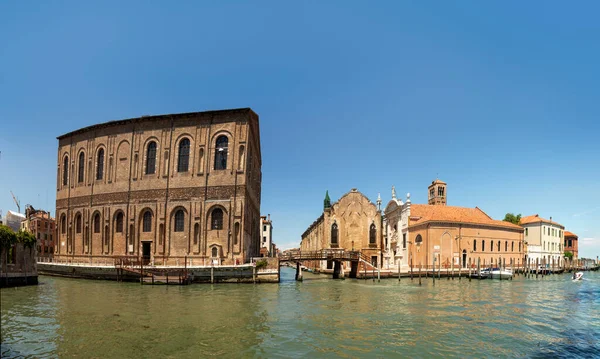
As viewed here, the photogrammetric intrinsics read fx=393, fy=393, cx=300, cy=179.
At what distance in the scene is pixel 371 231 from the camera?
51.8m

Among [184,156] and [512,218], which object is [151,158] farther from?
[512,218]

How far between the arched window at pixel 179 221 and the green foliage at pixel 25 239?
10575 millimetres

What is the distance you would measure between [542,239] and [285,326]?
62.6m

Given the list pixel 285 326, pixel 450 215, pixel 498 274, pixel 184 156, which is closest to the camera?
pixel 285 326

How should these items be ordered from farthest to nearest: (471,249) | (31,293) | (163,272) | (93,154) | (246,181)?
(471,249) < (93,154) < (246,181) < (163,272) < (31,293)

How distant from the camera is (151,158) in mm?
36688

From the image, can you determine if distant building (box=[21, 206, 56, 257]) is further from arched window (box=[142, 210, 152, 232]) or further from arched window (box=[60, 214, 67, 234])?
arched window (box=[142, 210, 152, 232])

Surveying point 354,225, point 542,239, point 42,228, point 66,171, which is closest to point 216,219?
point 66,171

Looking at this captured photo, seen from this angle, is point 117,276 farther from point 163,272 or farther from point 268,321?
point 268,321

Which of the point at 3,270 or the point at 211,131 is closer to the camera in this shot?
the point at 3,270

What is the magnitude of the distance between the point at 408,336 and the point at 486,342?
95.4 inches

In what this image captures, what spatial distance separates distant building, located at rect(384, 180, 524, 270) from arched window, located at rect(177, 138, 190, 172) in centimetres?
2702

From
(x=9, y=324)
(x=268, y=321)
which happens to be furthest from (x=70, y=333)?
(x=268, y=321)

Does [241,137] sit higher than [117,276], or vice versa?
[241,137]
